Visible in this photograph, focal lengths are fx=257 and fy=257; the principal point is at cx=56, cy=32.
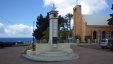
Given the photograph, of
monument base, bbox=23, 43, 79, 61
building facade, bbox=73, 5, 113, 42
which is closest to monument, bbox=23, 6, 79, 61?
monument base, bbox=23, 43, 79, 61

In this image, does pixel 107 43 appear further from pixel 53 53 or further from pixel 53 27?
pixel 53 53

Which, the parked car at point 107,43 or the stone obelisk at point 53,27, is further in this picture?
the parked car at point 107,43

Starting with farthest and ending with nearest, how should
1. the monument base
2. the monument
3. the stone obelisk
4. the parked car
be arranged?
the parked car < the stone obelisk < the monument < the monument base

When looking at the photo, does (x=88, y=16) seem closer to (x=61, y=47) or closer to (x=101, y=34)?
(x=101, y=34)

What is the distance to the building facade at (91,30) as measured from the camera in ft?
202

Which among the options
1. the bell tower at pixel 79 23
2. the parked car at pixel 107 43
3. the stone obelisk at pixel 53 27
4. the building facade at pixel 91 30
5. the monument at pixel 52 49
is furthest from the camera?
the bell tower at pixel 79 23

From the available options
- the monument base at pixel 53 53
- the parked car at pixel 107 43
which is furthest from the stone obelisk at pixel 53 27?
the parked car at pixel 107 43

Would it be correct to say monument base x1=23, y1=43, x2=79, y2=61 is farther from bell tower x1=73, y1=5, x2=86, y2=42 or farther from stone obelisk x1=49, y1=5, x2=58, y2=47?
bell tower x1=73, y1=5, x2=86, y2=42

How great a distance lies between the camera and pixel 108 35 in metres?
63.3

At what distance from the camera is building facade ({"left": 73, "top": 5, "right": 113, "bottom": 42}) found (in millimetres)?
61688

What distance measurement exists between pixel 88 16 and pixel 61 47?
36365mm

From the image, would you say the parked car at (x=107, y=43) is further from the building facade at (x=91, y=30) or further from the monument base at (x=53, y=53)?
the building facade at (x=91, y=30)

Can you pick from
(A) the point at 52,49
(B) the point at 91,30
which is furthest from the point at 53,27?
(B) the point at 91,30

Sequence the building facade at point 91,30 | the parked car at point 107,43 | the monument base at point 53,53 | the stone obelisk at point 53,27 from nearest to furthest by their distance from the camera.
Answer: the monument base at point 53,53, the stone obelisk at point 53,27, the parked car at point 107,43, the building facade at point 91,30
